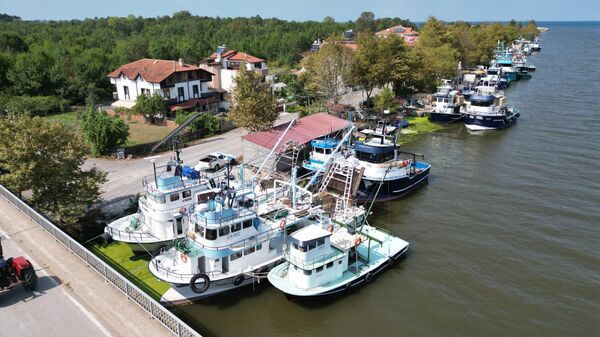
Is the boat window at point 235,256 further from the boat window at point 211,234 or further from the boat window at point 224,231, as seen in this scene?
the boat window at point 211,234

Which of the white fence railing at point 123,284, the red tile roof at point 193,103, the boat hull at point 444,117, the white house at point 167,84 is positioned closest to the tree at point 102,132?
the white fence railing at point 123,284

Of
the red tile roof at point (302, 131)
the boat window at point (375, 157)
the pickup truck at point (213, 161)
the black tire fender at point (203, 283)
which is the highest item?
the red tile roof at point (302, 131)

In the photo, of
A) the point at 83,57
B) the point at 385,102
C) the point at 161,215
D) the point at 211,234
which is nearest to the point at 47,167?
the point at 161,215

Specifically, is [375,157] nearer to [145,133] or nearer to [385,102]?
[385,102]

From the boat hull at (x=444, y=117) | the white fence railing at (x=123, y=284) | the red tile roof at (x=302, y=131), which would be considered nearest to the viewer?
the white fence railing at (x=123, y=284)

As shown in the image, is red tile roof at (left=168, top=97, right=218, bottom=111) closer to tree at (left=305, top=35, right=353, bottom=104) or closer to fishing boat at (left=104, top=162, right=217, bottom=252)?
tree at (left=305, top=35, right=353, bottom=104)
